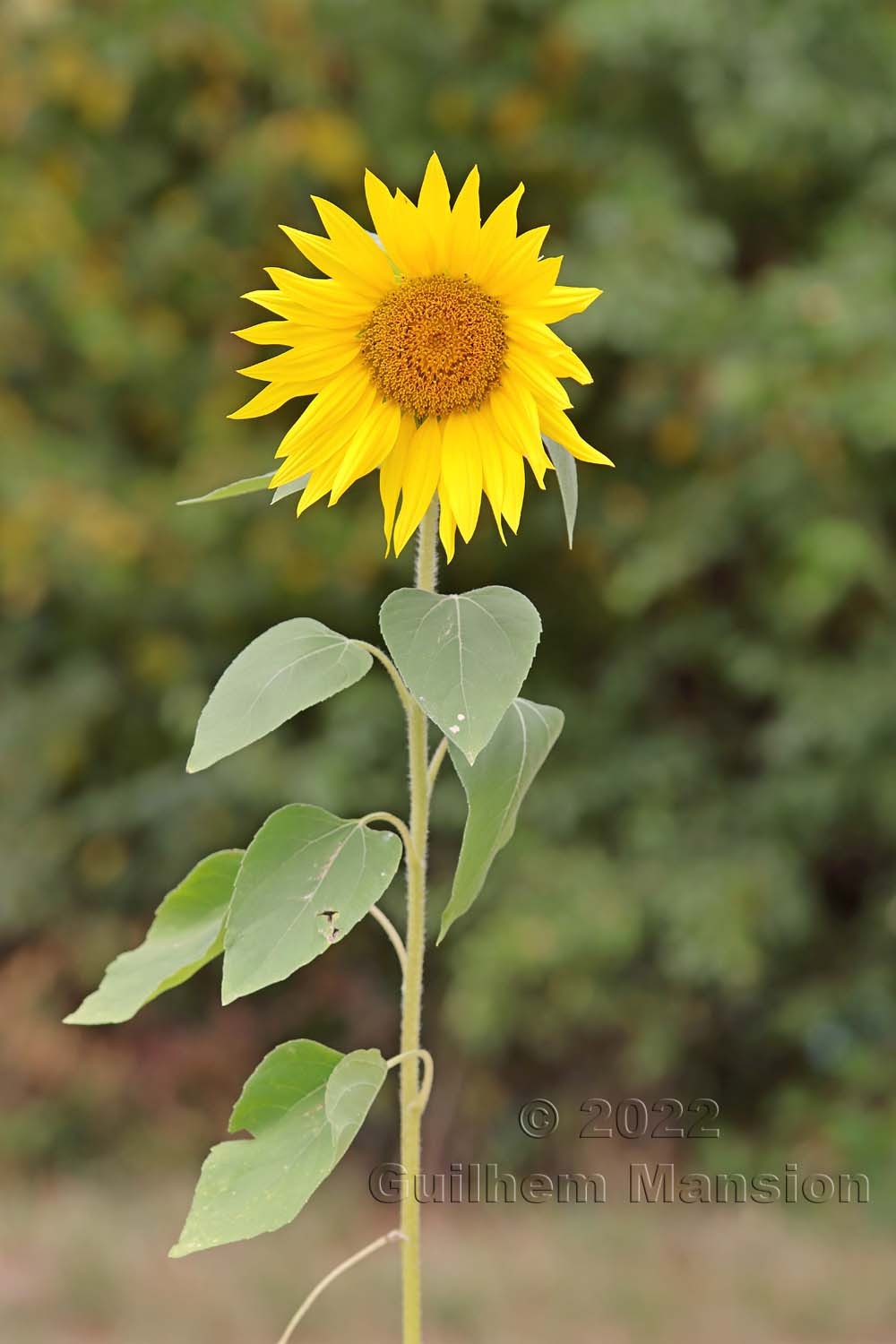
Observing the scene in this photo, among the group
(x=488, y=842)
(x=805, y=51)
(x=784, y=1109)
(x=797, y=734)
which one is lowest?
(x=488, y=842)

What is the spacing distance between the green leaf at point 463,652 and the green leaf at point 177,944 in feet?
0.80

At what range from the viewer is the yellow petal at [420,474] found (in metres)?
0.84

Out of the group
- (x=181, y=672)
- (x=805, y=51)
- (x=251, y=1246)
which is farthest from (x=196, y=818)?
(x=805, y=51)

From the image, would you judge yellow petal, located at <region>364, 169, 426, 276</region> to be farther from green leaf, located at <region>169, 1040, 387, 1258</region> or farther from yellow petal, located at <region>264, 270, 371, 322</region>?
green leaf, located at <region>169, 1040, 387, 1258</region>

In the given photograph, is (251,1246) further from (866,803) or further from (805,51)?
(805,51)

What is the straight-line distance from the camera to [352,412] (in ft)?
2.80

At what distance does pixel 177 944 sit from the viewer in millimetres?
1006

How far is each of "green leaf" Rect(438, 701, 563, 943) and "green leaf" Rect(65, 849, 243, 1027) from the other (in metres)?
0.19

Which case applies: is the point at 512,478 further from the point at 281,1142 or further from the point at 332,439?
the point at 281,1142

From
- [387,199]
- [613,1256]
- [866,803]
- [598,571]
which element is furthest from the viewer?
[598,571]

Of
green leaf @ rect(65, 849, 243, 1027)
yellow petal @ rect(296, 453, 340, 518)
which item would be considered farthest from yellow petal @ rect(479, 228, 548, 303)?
green leaf @ rect(65, 849, 243, 1027)

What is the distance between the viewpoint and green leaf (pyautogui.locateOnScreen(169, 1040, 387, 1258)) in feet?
2.75

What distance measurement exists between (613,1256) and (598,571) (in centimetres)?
162

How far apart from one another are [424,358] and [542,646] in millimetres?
3268
